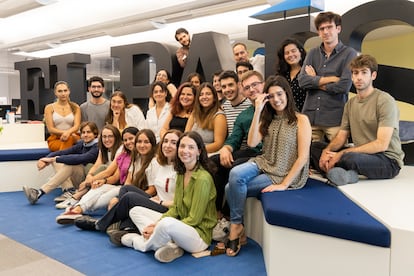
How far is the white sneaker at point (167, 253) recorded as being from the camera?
288 centimetres

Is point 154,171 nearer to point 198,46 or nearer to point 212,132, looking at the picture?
point 212,132

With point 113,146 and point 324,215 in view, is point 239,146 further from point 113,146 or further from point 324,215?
point 113,146

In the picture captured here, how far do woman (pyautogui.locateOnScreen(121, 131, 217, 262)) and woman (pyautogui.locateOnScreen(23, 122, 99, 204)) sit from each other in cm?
192

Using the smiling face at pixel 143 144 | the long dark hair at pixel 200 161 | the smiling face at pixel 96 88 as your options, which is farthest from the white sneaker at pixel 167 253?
the smiling face at pixel 96 88

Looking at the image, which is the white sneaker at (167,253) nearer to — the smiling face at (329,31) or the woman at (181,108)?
the woman at (181,108)

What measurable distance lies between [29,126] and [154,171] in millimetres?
4382

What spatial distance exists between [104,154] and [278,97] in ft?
7.69

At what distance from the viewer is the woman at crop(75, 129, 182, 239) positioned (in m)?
3.35

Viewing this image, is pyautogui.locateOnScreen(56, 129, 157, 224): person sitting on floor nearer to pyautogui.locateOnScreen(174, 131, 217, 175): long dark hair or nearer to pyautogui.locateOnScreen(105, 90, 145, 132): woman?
pyautogui.locateOnScreen(174, 131, 217, 175): long dark hair

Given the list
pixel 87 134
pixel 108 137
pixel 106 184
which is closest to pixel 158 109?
pixel 108 137

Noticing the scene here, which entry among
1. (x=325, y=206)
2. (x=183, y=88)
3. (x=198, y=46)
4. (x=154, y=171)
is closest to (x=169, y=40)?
(x=198, y=46)

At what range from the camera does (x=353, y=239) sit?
88.7 inches

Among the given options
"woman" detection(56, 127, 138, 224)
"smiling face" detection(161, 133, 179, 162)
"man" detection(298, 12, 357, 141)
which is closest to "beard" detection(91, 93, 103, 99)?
"woman" detection(56, 127, 138, 224)

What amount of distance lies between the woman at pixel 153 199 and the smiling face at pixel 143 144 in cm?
22
